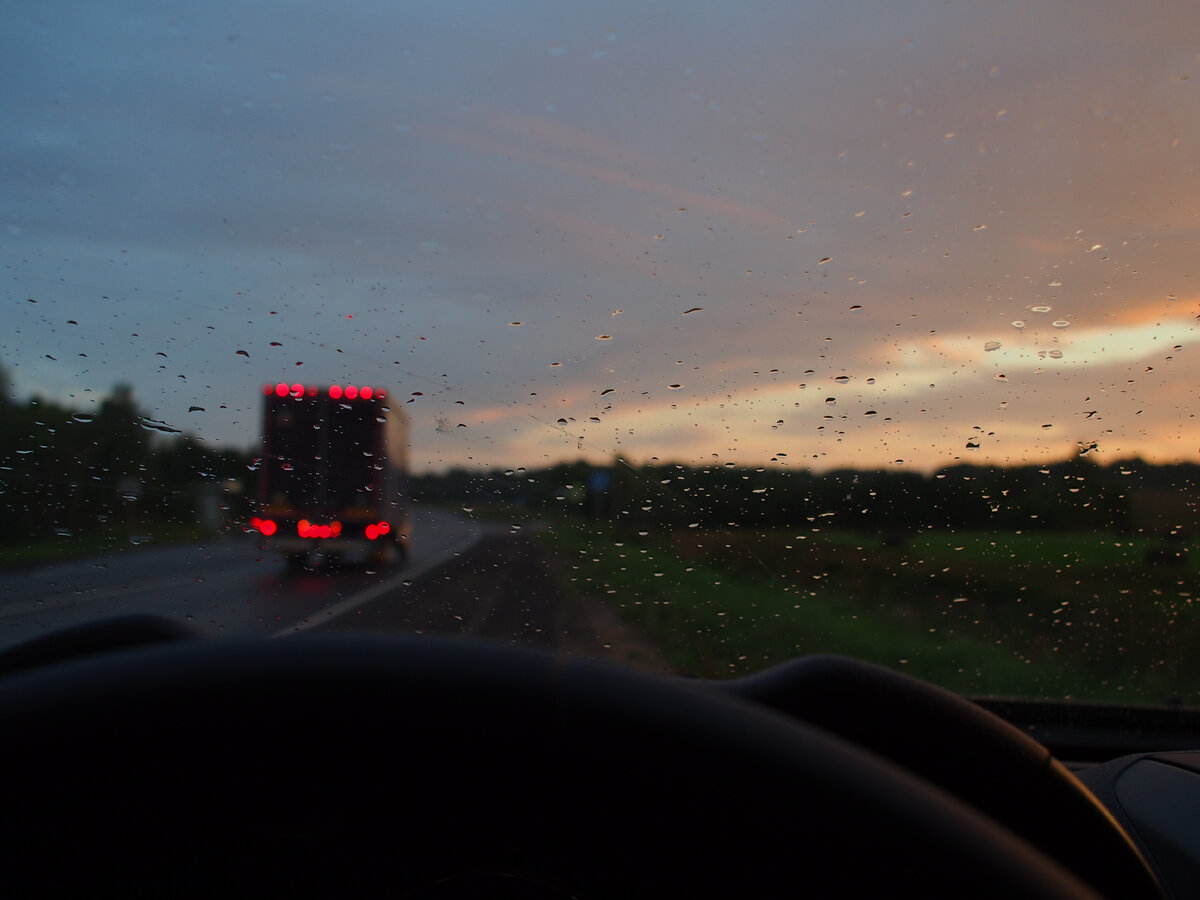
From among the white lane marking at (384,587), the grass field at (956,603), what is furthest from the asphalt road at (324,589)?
the grass field at (956,603)

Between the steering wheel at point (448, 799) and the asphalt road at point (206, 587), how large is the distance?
322cm

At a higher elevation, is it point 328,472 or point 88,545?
point 328,472

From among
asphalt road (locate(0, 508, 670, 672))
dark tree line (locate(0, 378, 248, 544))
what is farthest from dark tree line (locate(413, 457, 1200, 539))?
dark tree line (locate(0, 378, 248, 544))

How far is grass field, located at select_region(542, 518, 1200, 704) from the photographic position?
14.6 feet

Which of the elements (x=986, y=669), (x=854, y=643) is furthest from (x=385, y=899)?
(x=986, y=669)

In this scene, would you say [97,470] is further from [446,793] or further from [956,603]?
[956,603]

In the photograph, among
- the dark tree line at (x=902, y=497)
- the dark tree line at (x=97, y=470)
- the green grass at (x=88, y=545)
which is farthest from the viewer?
the dark tree line at (x=902, y=497)

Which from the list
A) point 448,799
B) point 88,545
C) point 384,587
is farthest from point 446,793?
point 88,545

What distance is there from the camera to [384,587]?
4504 mm

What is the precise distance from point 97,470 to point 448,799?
3538 millimetres

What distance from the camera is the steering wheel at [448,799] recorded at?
888 mm

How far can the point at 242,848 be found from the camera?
92 cm

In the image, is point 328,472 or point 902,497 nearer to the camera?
point 328,472

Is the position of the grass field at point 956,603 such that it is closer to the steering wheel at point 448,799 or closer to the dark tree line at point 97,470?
the dark tree line at point 97,470
